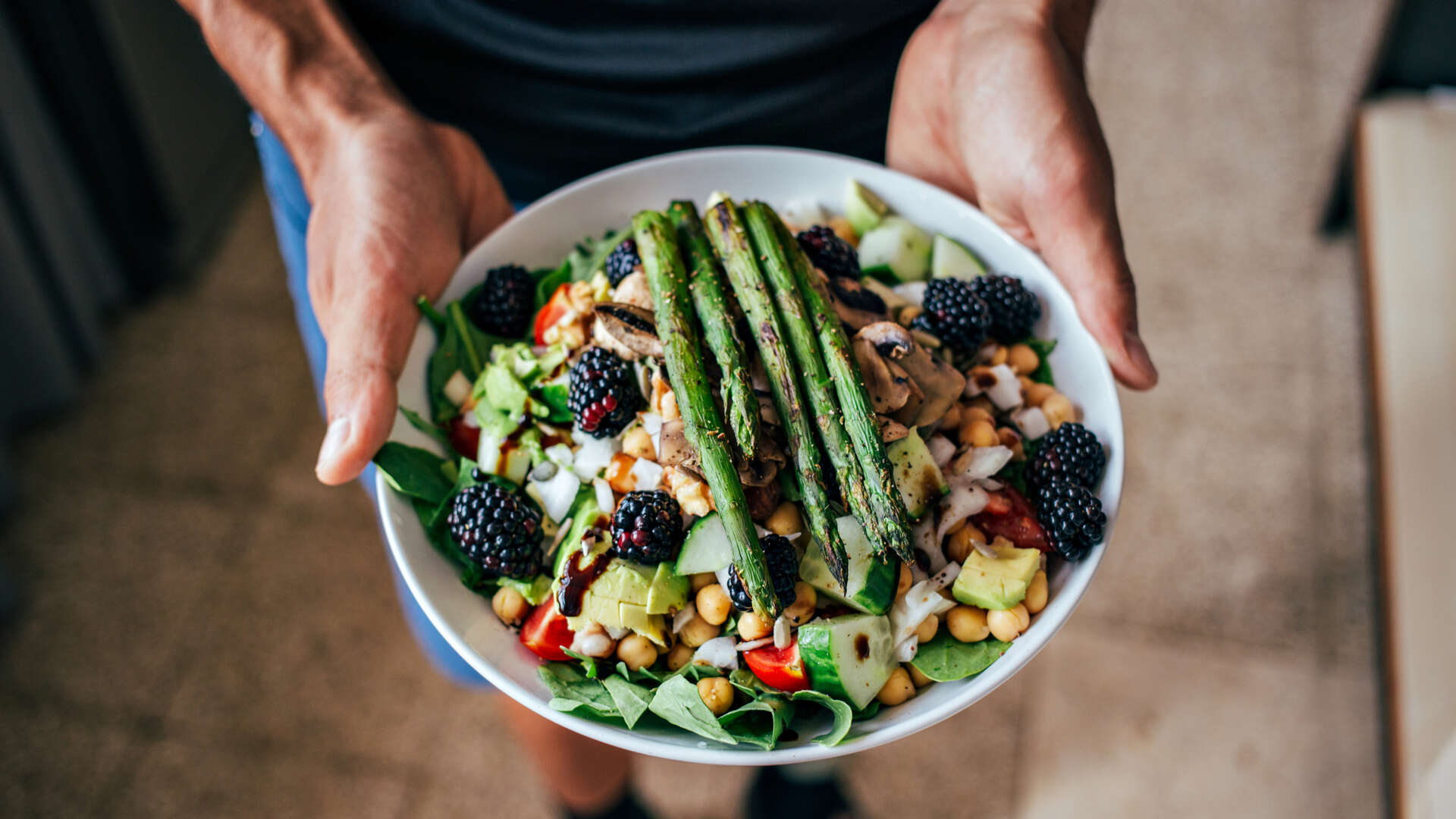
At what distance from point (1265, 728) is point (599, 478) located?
249 centimetres

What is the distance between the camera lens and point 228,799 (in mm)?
3088

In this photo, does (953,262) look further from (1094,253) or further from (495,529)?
(495,529)

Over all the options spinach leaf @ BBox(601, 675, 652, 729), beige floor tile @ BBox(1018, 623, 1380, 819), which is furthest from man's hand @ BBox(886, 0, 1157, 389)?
beige floor tile @ BBox(1018, 623, 1380, 819)

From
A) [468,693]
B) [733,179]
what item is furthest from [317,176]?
[468,693]

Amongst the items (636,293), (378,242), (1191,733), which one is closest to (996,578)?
(636,293)

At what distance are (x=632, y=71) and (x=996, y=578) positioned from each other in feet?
4.09

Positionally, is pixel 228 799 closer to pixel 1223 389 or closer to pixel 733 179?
pixel 733 179

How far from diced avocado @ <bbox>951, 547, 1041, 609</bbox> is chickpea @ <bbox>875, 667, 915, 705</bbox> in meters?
0.15

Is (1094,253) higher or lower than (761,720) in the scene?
higher

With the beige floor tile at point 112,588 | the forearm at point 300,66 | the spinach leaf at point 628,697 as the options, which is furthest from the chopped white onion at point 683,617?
the beige floor tile at point 112,588

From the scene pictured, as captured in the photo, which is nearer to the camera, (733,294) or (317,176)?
(733,294)

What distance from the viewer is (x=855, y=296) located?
5.98 ft

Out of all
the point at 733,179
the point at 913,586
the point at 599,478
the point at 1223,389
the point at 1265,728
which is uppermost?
the point at 733,179

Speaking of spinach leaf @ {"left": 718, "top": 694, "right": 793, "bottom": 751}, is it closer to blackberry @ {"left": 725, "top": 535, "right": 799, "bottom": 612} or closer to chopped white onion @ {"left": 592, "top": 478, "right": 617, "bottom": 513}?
blackberry @ {"left": 725, "top": 535, "right": 799, "bottom": 612}
